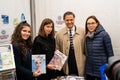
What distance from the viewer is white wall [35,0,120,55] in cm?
271

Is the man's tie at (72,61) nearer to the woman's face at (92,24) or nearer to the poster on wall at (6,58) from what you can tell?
the woman's face at (92,24)

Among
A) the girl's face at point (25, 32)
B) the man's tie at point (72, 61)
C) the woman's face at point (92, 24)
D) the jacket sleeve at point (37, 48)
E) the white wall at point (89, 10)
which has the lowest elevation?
the man's tie at point (72, 61)

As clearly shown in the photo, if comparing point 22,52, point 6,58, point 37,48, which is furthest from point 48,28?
point 6,58

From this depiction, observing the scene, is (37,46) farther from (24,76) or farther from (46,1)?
(46,1)

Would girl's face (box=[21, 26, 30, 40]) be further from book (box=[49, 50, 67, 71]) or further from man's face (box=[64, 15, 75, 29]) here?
man's face (box=[64, 15, 75, 29])

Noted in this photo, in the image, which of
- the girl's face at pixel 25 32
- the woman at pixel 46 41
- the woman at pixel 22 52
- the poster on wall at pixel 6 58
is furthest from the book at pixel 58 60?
the poster on wall at pixel 6 58

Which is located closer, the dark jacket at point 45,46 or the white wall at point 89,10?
the dark jacket at point 45,46

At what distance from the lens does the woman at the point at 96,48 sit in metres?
2.38

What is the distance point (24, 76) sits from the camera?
217 centimetres

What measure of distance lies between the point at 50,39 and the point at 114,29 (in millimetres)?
922

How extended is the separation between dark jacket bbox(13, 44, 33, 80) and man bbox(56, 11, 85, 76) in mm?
535

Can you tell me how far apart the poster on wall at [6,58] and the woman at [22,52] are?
147 millimetres

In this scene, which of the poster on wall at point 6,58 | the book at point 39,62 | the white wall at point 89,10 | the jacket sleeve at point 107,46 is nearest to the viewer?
the poster on wall at point 6,58

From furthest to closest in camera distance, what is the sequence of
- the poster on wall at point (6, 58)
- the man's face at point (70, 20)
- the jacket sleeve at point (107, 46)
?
the man's face at point (70, 20) < the jacket sleeve at point (107, 46) < the poster on wall at point (6, 58)
